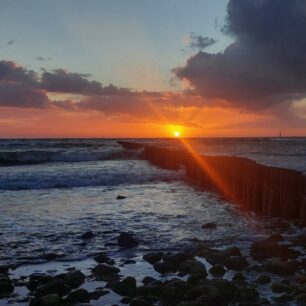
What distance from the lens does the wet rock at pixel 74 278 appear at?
703 centimetres

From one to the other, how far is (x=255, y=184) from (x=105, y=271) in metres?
8.25

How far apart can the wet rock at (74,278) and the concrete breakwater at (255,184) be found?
639 cm

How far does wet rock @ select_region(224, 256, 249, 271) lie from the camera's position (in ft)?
25.7

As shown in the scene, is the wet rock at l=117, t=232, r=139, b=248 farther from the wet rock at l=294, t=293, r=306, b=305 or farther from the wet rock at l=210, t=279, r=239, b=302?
the wet rock at l=294, t=293, r=306, b=305

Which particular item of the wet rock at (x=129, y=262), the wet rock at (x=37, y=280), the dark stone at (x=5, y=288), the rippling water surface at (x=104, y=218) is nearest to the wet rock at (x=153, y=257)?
the wet rock at (x=129, y=262)

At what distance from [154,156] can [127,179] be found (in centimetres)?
1497

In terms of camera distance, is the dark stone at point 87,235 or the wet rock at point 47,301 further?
the dark stone at point 87,235

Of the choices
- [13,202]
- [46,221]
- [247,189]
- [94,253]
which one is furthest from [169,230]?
[13,202]

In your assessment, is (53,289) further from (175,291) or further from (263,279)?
(263,279)

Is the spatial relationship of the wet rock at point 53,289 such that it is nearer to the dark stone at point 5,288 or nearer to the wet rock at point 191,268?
the dark stone at point 5,288

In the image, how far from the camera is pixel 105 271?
7.66 meters

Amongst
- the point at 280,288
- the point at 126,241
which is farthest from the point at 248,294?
the point at 126,241

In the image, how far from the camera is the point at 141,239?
407 inches

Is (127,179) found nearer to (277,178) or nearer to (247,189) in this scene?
(247,189)
